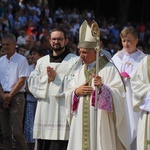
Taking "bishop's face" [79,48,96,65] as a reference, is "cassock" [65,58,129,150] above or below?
below

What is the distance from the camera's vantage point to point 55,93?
8.97m

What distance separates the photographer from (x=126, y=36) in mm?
9312

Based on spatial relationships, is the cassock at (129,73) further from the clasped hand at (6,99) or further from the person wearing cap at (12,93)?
the clasped hand at (6,99)

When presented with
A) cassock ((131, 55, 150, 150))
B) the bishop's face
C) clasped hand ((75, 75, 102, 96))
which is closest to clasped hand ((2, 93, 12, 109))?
clasped hand ((75, 75, 102, 96))

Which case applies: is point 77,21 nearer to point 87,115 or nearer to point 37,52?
point 37,52

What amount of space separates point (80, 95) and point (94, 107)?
28cm

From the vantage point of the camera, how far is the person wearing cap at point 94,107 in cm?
→ 779

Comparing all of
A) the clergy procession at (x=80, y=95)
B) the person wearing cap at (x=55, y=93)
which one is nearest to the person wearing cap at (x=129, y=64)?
the clergy procession at (x=80, y=95)

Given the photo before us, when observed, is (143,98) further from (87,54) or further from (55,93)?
(55,93)

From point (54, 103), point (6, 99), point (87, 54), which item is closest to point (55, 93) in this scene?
point (54, 103)

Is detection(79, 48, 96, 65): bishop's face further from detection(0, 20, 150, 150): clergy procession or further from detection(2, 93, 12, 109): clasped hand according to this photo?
detection(2, 93, 12, 109): clasped hand

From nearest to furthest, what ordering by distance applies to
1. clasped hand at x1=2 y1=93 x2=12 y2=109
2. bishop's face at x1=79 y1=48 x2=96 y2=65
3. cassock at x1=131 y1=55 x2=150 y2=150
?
cassock at x1=131 y1=55 x2=150 y2=150, bishop's face at x1=79 y1=48 x2=96 y2=65, clasped hand at x1=2 y1=93 x2=12 y2=109

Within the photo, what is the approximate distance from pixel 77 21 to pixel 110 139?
1748 cm

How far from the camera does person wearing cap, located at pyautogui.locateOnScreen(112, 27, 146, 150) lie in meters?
9.16
